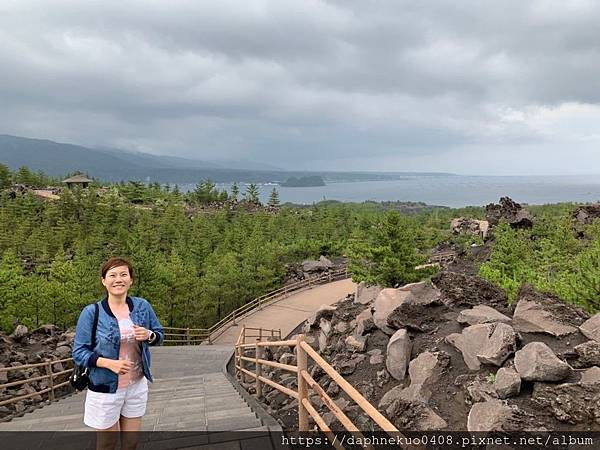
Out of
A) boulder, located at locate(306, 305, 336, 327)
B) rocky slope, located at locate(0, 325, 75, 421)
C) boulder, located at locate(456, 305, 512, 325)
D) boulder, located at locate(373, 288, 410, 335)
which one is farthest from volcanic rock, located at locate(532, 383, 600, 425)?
rocky slope, located at locate(0, 325, 75, 421)

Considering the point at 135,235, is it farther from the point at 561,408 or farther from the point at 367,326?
the point at 561,408

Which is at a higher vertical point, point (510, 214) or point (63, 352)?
point (510, 214)

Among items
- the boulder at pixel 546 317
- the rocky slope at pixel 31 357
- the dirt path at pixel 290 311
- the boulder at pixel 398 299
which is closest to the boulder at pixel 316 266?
the dirt path at pixel 290 311

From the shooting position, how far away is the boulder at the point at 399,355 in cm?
528

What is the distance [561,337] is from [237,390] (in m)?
5.04

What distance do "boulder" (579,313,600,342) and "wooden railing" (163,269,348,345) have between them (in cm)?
1395

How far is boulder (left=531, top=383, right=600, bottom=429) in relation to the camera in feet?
11.1

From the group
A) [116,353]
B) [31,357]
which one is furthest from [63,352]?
[116,353]

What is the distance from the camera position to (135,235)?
38.5 metres

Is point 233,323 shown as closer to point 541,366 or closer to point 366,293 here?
point 366,293

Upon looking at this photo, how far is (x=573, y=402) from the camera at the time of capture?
3.47m

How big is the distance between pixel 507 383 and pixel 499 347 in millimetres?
524

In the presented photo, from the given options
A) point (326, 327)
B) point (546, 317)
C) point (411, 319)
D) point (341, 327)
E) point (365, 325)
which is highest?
point (546, 317)

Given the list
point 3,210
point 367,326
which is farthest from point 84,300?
point 3,210
